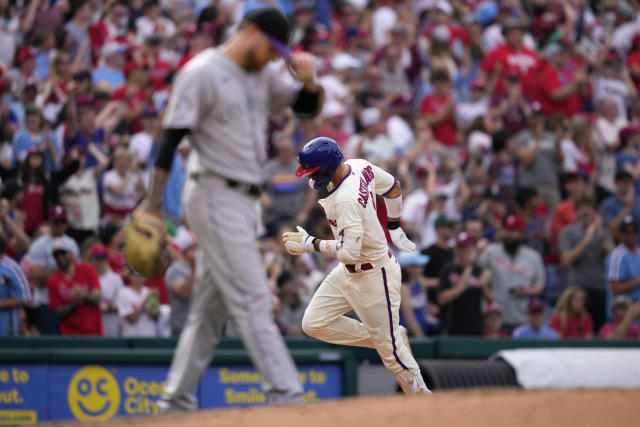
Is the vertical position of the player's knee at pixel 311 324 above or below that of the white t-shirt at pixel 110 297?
above

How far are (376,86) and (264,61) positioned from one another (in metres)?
10.3

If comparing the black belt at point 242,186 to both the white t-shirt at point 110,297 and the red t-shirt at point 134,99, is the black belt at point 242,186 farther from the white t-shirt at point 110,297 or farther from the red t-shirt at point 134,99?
the red t-shirt at point 134,99

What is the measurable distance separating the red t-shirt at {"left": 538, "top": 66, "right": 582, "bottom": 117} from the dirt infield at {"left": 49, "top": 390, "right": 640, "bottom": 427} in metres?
11.6

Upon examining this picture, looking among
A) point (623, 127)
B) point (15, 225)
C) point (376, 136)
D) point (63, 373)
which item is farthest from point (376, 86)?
point (63, 373)

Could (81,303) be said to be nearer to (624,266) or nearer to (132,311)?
(132,311)

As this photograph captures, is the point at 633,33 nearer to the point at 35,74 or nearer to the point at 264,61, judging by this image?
the point at 35,74

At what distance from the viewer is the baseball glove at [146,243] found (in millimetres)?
5703

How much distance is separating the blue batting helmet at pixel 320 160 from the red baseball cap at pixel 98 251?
462 cm

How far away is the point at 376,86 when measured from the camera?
16.0 m

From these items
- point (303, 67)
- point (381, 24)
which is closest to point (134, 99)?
point (381, 24)

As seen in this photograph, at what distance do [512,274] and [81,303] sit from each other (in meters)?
5.21

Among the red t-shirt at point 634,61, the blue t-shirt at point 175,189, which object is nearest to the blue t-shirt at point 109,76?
the blue t-shirt at point 175,189

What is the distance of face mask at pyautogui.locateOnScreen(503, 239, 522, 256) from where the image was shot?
12859 mm

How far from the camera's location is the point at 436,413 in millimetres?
5285
